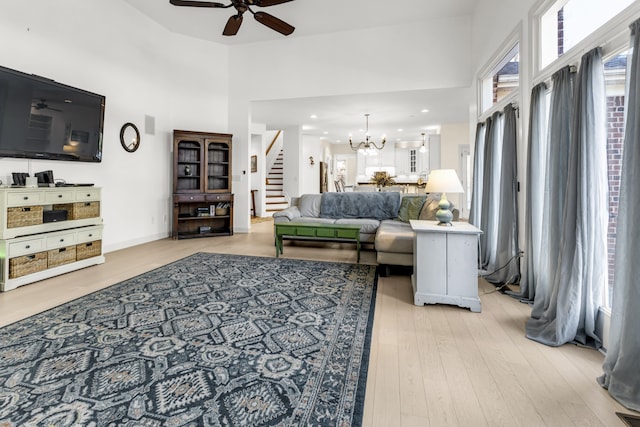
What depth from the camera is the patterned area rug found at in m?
1.37

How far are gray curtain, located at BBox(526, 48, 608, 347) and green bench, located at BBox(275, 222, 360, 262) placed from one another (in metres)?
2.39

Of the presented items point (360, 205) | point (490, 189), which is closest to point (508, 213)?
point (490, 189)

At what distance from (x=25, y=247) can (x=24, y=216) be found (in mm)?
311

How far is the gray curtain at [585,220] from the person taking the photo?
1957mm

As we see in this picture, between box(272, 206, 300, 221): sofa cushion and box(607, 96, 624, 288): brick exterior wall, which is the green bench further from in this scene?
box(607, 96, 624, 288): brick exterior wall

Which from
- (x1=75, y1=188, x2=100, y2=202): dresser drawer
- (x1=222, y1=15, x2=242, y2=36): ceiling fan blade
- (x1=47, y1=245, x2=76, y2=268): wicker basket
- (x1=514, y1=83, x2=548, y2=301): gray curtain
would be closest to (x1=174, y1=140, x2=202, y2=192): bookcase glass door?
(x1=75, y1=188, x2=100, y2=202): dresser drawer

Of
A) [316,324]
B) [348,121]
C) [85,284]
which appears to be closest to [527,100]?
[316,324]

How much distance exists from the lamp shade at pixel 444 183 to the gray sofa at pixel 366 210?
1444 mm

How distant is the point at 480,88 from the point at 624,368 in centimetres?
417

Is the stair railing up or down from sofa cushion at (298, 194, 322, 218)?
up

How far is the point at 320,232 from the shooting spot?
4.34m

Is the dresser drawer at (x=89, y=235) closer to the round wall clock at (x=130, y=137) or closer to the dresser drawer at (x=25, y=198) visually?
the dresser drawer at (x=25, y=198)

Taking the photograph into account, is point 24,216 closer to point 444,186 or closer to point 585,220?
point 444,186

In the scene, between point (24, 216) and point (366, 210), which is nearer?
point (24, 216)
